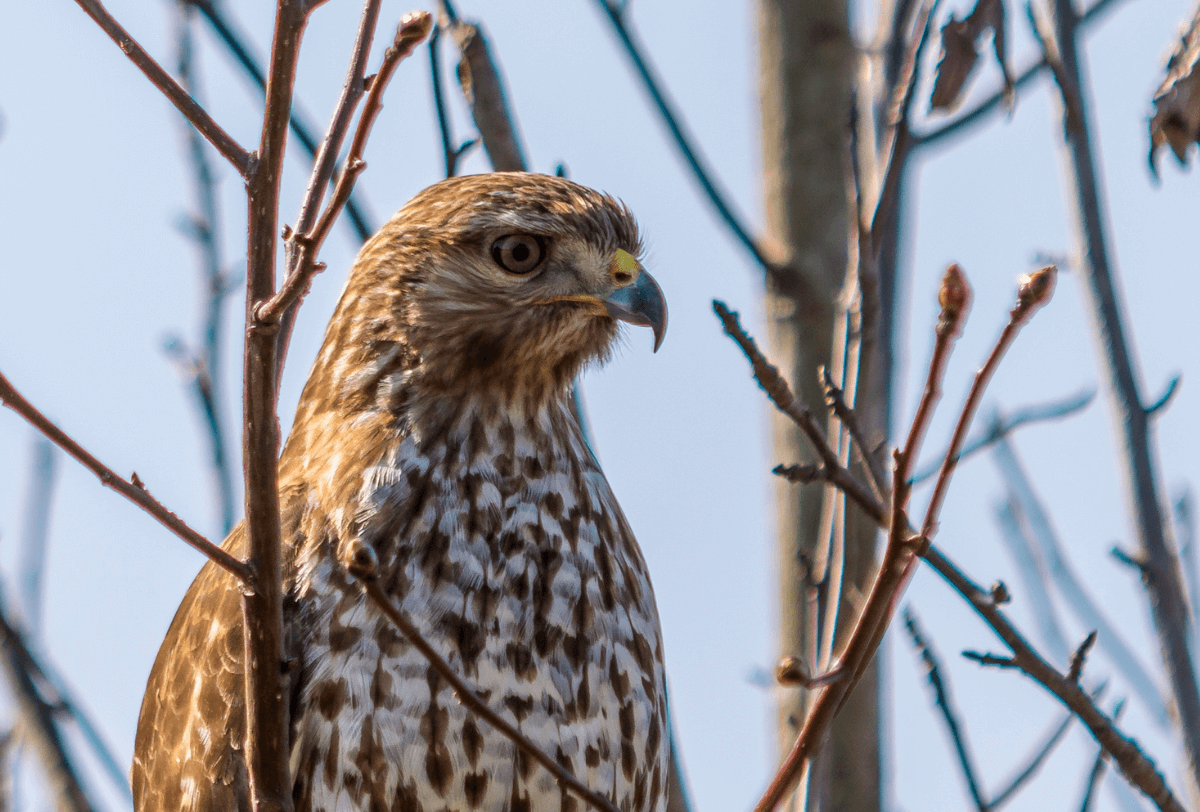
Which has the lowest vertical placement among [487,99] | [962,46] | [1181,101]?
[1181,101]

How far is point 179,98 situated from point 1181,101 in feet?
6.46

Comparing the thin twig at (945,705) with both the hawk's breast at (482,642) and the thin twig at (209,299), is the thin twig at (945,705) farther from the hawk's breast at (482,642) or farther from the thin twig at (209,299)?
the thin twig at (209,299)

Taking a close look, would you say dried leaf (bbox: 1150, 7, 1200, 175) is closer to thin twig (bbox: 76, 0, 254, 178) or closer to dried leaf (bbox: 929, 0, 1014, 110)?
dried leaf (bbox: 929, 0, 1014, 110)

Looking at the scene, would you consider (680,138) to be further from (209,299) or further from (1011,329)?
(1011,329)

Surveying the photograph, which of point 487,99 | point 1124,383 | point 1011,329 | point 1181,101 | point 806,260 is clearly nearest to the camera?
point 1011,329

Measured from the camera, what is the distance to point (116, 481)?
1947mm

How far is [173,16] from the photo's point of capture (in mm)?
4668

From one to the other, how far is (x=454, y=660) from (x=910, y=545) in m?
1.24

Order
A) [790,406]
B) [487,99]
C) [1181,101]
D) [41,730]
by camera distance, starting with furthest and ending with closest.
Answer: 1. [487,99]
2. [41,730]
3. [1181,101]
4. [790,406]

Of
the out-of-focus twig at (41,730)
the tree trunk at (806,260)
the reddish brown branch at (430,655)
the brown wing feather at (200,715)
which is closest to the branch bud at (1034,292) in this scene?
the reddish brown branch at (430,655)

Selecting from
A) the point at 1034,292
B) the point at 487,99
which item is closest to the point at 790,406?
the point at 1034,292

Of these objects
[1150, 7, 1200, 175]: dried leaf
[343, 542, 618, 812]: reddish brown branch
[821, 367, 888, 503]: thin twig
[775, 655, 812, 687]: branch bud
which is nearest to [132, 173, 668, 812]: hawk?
[343, 542, 618, 812]: reddish brown branch

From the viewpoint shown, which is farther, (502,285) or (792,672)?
(502,285)

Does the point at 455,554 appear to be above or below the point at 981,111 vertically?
below
